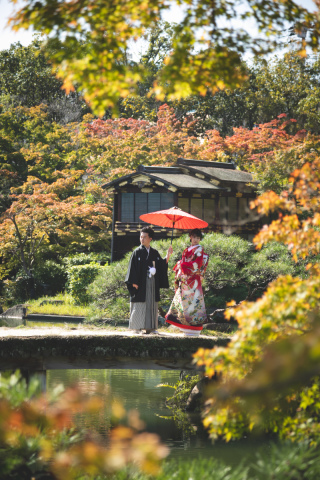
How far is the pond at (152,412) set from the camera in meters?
6.87

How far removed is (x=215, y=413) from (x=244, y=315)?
0.68m

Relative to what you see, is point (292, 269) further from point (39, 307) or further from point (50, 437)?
point (39, 307)

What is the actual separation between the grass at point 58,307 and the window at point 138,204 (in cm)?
439

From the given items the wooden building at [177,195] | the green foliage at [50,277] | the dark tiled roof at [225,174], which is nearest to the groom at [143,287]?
the wooden building at [177,195]

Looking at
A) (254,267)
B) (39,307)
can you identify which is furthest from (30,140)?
(254,267)

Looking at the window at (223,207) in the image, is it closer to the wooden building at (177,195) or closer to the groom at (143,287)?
the wooden building at (177,195)

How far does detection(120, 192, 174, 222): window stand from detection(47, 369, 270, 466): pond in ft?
41.4

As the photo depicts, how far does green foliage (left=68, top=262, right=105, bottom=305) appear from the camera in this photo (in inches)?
827

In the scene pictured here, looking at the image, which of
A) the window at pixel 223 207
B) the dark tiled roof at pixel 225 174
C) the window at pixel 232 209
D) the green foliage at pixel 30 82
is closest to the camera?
the dark tiled roof at pixel 225 174

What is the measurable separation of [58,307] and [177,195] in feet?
24.1

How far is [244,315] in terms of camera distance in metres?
3.43

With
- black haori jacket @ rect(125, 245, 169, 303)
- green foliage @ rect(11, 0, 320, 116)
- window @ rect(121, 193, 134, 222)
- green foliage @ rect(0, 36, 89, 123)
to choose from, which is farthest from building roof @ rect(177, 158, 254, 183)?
green foliage @ rect(11, 0, 320, 116)

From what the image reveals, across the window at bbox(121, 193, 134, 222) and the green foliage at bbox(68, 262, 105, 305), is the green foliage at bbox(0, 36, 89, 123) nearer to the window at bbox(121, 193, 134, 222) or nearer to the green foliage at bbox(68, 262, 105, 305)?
the window at bbox(121, 193, 134, 222)

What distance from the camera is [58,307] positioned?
800 inches
